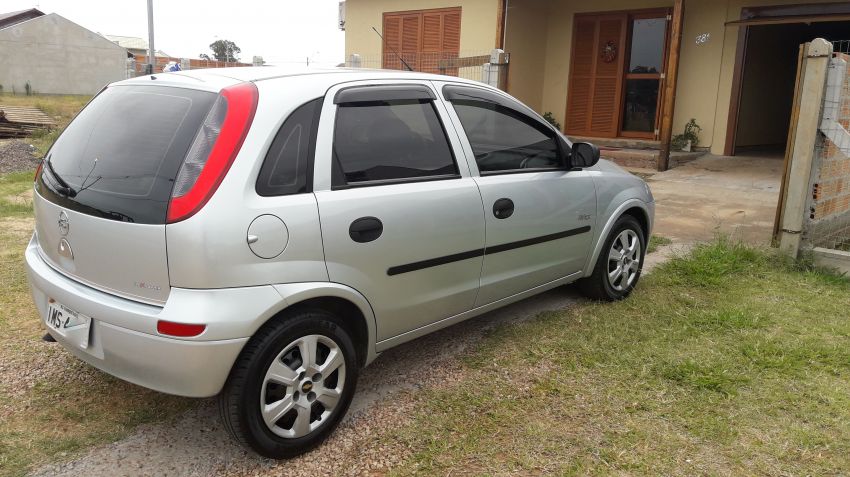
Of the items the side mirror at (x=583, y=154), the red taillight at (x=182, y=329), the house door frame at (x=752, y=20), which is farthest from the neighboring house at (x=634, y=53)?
the red taillight at (x=182, y=329)

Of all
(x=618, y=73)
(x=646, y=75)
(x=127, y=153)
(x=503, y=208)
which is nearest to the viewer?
(x=127, y=153)

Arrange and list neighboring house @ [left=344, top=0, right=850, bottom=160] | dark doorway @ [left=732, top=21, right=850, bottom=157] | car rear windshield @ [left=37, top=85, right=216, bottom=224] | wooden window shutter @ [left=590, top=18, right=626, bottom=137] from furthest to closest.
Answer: wooden window shutter @ [left=590, top=18, right=626, bottom=137] → dark doorway @ [left=732, top=21, right=850, bottom=157] → neighboring house @ [left=344, top=0, right=850, bottom=160] → car rear windshield @ [left=37, top=85, right=216, bottom=224]

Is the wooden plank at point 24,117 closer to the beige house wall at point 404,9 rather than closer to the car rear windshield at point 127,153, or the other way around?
the beige house wall at point 404,9

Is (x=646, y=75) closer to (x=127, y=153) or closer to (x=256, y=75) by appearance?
(x=256, y=75)

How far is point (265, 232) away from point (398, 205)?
72cm

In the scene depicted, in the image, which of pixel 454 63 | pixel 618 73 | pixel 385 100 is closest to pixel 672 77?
pixel 618 73

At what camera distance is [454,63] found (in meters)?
9.12

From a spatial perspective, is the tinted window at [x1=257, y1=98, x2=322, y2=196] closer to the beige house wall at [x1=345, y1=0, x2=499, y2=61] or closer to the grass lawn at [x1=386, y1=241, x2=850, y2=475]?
the grass lawn at [x1=386, y1=241, x2=850, y2=475]

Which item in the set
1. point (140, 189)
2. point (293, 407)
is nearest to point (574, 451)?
point (293, 407)

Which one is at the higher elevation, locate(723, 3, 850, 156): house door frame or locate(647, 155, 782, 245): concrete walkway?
locate(723, 3, 850, 156): house door frame

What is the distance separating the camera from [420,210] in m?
3.18

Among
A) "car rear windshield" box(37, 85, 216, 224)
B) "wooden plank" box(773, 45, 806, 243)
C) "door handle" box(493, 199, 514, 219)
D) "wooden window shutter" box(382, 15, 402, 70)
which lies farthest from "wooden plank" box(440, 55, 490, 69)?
"car rear windshield" box(37, 85, 216, 224)

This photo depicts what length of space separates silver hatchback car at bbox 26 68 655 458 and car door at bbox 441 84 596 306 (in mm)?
26

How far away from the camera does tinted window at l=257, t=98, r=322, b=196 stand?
8.77ft
